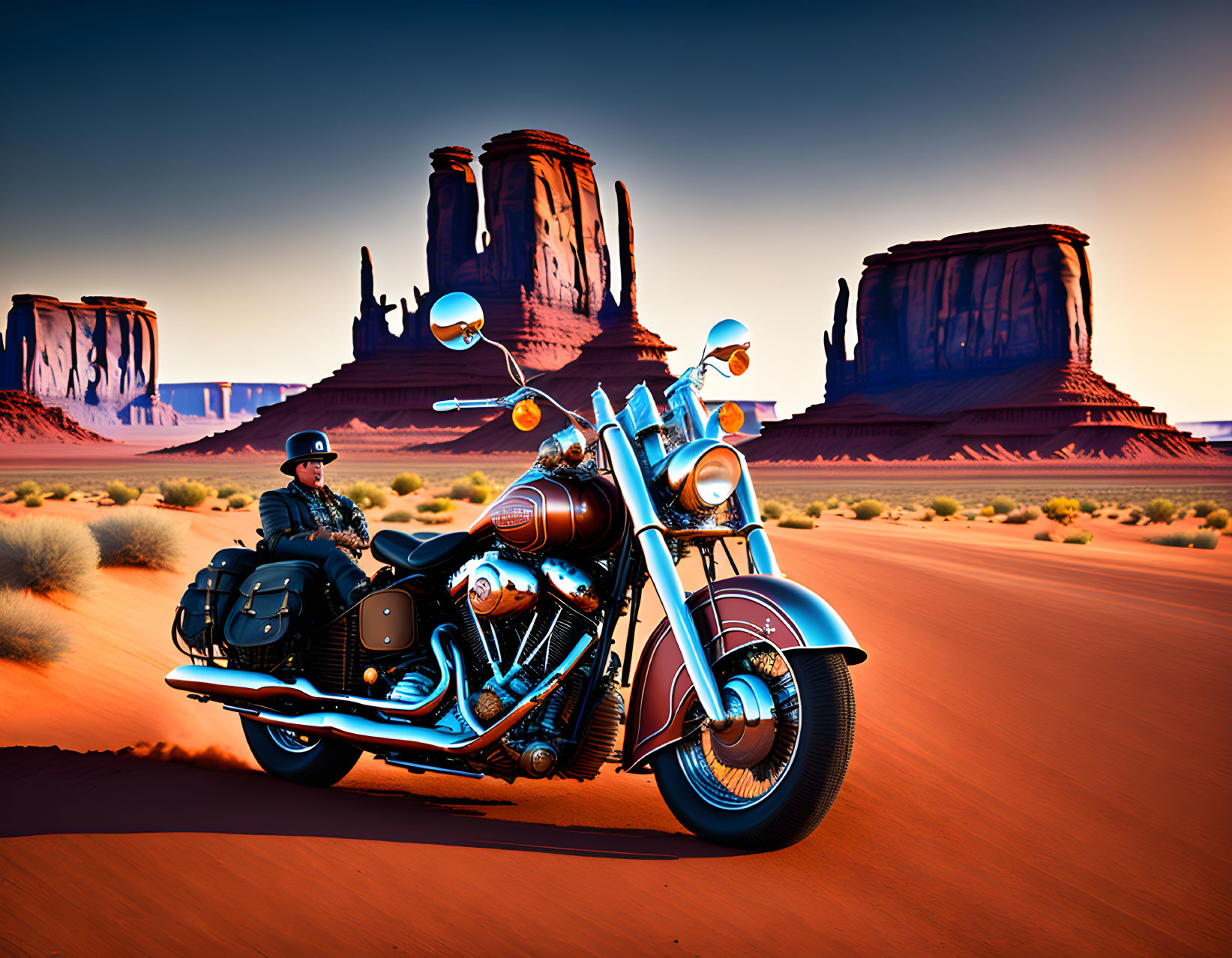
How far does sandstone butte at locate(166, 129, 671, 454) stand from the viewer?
10100 cm

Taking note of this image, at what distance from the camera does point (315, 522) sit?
18.3 ft

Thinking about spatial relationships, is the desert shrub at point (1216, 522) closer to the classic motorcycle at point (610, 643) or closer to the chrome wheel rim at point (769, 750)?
the classic motorcycle at point (610, 643)

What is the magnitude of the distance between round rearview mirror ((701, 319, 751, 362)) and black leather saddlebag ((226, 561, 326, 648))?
2494 mm

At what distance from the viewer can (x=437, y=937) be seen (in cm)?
313

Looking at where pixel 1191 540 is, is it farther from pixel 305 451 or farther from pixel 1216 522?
pixel 305 451

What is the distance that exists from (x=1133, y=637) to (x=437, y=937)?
8201 mm

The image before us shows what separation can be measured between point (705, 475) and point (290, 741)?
2.96 meters

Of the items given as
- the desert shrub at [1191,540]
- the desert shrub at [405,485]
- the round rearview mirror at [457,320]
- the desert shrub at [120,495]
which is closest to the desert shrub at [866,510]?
the desert shrub at [1191,540]

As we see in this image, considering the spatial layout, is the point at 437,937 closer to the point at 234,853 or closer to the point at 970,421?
the point at 234,853

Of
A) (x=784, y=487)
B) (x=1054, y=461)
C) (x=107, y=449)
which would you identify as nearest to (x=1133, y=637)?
(x=784, y=487)

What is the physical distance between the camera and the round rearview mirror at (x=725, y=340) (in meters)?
4.13

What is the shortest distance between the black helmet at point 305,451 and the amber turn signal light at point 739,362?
8.52ft

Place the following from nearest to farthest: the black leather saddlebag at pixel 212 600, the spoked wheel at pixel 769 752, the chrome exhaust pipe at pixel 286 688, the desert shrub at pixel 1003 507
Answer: the spoked wheel at pixel 769 752
the chrome exhaust pipe at pixel 286 688
the black leather saddlebag at pixel 212 600
the desert shrub at pixel 1003 507

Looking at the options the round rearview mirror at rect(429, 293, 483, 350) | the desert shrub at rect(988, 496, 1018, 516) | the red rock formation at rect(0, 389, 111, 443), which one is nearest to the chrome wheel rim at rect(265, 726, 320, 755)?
the round rearview mirror at rect(429, 293, 483, 350)
